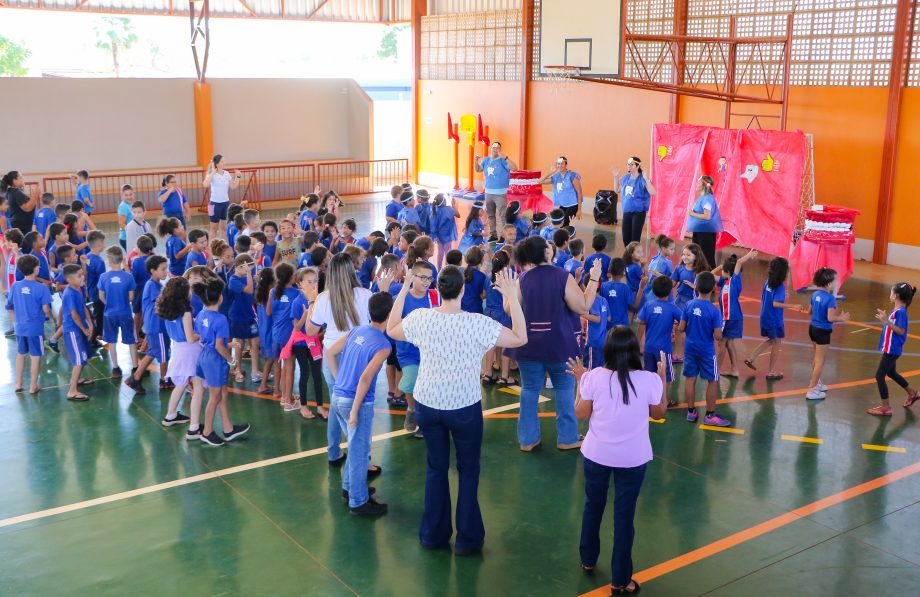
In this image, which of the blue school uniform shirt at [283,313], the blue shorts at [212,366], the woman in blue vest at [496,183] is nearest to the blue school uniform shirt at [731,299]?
the blue school uniform shirt at [283,313]

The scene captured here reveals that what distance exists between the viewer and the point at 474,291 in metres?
8.89

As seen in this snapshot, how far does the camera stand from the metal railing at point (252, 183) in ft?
70.4

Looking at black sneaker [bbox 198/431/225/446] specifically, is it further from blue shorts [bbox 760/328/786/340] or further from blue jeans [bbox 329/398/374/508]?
blue shorts [bbox 760/328/786/340]

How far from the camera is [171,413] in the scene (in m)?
8.24

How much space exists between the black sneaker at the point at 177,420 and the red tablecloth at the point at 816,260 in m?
10.1

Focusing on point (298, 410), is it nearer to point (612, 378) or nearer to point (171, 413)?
point (171, 413)

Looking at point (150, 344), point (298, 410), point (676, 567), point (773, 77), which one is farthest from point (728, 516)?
point (773, 77)

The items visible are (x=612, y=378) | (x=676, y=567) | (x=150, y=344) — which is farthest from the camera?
(x=150, y=344)

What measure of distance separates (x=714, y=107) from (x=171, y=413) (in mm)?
14071

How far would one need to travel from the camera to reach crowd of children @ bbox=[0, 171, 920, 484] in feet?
25.4

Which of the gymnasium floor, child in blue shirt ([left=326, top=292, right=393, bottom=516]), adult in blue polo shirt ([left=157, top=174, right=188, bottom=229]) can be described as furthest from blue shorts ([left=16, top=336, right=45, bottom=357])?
adult in blue polo shirt ([left=157, top=174, right=188, bottom=229])

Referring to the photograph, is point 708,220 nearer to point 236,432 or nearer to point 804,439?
point 804,439

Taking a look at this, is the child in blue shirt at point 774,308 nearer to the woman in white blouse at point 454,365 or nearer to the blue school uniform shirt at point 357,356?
the woman in white blouse at point 454,365

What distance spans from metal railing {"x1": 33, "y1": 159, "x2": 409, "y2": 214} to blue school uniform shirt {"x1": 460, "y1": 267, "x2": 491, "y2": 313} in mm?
12863
